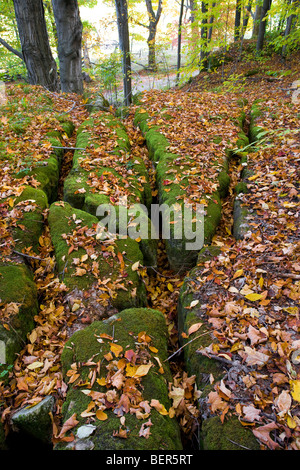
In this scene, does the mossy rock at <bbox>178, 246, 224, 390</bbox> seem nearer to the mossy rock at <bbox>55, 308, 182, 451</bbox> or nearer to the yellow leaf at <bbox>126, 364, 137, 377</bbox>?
the mossy rock at <bbox>55, 308, 182, 451</bbox>

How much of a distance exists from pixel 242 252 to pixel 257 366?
5.19ft

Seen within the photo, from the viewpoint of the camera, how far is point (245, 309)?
2.74 metres

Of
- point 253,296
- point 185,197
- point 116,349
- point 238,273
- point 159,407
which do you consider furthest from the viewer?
point 185,197

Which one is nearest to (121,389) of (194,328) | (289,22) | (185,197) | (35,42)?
(194,328)

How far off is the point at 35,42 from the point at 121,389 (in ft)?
34.1

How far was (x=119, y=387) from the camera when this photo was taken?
7.11 feet

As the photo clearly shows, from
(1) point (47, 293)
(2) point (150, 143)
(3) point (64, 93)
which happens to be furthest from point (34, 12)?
(1) point (47, 293)

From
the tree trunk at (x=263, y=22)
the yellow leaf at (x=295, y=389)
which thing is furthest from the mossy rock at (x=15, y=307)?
the tree trunk at (x=263, y=22)

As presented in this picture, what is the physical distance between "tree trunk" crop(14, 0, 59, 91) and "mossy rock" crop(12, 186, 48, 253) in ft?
22.6

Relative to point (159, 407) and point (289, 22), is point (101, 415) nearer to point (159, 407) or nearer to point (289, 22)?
point (159, 407)

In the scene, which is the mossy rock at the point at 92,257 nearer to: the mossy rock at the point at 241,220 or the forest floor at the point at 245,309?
the forest floor at the point at 245,309

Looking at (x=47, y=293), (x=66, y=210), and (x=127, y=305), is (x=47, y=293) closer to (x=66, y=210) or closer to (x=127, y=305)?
(x=127, y=305)

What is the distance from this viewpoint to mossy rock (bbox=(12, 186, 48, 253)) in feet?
12.2

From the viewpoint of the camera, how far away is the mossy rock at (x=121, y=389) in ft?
6.19
